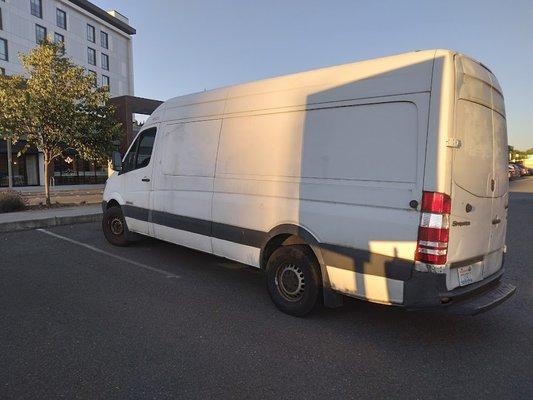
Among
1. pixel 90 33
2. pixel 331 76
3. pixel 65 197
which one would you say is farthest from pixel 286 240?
pixel 90 33

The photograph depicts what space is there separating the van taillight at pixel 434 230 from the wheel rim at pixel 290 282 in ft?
4.53

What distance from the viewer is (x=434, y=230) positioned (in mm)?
3688

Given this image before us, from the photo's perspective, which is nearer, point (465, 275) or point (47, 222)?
point (465, 275)

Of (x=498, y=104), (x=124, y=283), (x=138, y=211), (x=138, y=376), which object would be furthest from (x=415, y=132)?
(x=138, y=211)

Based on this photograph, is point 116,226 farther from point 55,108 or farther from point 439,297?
point 55,108

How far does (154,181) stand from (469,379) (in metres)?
5.05

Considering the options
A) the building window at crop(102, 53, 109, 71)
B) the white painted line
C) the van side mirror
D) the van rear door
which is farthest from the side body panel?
the building window at crop(102, 53, 109, 71)

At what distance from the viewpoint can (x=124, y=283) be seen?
5.85 m

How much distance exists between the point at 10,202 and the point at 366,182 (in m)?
12.6

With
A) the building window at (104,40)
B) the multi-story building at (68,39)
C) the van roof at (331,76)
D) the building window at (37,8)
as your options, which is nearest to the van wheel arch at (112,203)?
the van roof at (331,76)

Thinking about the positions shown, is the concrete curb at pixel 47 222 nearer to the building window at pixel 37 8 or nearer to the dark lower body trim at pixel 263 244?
→ the dark lower body trim at pixel 263 244

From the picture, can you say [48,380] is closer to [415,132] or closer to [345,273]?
[345,273]

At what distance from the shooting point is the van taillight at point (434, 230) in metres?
3.68

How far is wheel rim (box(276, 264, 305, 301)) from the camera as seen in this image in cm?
470
